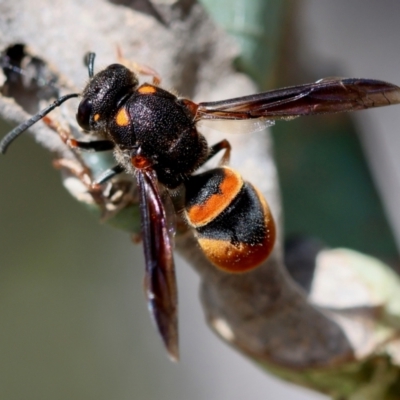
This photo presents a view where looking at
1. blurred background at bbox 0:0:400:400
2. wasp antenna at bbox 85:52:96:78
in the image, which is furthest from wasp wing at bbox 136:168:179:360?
blurred background at bbox 0:0:400:400

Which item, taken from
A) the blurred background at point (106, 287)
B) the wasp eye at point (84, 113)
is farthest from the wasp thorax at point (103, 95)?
the blurred background at point (106, 287)

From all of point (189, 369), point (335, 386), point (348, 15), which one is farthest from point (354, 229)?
point (348, 15)

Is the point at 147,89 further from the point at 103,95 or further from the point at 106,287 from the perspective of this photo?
the point at 106,287

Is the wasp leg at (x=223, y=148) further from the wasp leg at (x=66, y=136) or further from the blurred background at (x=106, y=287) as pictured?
the blurred background at (x=106, y=287)

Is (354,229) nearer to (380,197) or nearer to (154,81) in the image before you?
(380,197)

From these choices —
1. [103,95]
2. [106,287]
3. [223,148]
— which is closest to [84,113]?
[103,95]

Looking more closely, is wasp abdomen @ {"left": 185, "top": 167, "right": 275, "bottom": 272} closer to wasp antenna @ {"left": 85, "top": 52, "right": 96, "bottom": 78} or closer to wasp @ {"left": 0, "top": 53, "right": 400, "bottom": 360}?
wasp @ {"left": 0, "top": 53, "right": 400, "bottom": 360}
